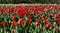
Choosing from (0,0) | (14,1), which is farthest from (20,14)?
(14,1)

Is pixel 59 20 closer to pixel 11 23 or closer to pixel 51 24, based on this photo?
pixel 51 24

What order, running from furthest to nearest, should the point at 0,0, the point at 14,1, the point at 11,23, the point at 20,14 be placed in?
the point at 14,1, the point at 0,0, the point at 20,14, the point at 11,23

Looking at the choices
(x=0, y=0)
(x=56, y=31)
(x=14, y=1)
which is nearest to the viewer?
(x=56, y=31)

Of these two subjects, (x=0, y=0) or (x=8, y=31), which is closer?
(x=8, y=31)

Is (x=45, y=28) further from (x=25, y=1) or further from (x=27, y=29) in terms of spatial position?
(x=25, y=1)

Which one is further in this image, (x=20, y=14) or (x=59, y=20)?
(x=20, y=14)

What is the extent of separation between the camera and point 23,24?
10.6ft

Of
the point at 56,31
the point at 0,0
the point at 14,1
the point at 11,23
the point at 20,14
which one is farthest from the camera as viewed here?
the point at 14,1

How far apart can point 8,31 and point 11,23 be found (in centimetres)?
16

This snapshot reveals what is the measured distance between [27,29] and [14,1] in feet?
37.3

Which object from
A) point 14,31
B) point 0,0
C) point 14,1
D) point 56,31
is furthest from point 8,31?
point 14,1

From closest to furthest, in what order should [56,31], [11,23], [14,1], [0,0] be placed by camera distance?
[56,31]
[11,23]
[0,0]
[14,1]

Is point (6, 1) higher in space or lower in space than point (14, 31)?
lower

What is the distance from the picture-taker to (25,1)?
49.0 feet
